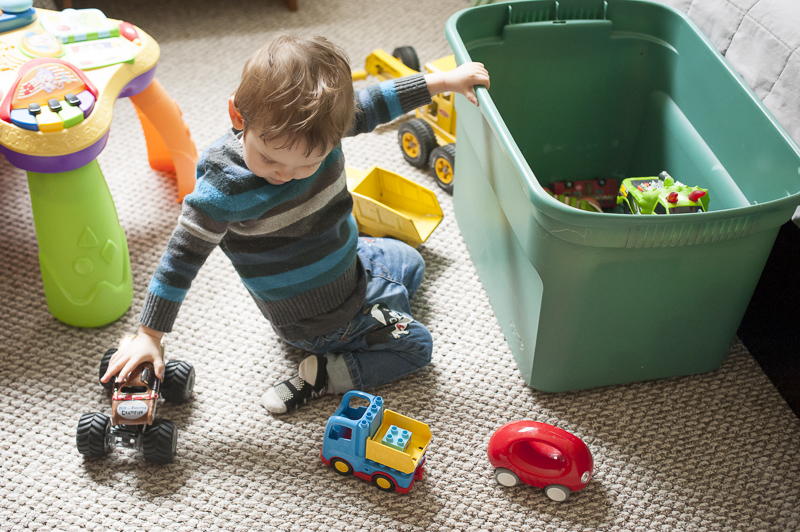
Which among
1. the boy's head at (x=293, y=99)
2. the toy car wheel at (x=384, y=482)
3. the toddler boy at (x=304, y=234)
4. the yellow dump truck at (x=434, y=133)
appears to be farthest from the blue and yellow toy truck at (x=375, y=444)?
the yellow dump truck at (x=434, y=133)

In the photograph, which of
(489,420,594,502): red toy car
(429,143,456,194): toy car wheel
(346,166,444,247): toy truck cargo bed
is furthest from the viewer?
(429,143,456,194): toy car wheel

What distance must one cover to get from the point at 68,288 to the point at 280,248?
0.36 m

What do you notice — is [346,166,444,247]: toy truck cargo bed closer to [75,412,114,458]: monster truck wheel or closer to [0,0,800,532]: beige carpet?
[0,0,800,532]: beige carpet

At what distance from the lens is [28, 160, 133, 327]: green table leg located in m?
0.97

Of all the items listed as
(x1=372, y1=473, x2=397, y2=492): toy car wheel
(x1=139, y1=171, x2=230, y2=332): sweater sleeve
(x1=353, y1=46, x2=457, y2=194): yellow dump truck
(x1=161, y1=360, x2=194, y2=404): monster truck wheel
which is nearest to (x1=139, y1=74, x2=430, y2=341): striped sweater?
(x1=139, y1=171, x2=230, y2=332): sweater sleeve

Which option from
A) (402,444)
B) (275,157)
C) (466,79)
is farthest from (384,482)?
(466,79)

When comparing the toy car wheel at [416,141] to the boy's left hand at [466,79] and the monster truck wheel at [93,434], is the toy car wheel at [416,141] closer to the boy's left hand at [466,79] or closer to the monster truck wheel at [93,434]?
the boy's left hand at [466,79]

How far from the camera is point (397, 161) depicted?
4.46 feet

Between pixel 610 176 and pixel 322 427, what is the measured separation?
679 millimetres

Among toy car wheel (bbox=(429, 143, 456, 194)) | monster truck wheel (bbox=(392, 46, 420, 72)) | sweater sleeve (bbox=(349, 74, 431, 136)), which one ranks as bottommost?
toy car wheel (bbox=(429, 143, 456, 194))

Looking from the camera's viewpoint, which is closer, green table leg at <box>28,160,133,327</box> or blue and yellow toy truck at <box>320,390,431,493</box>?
blue and yellow toy truck at <box>320,390,431,493</box>

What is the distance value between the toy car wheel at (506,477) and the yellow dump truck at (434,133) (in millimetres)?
569

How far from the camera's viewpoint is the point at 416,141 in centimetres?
131

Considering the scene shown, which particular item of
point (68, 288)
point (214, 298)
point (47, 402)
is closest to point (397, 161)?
point (214, 298)
